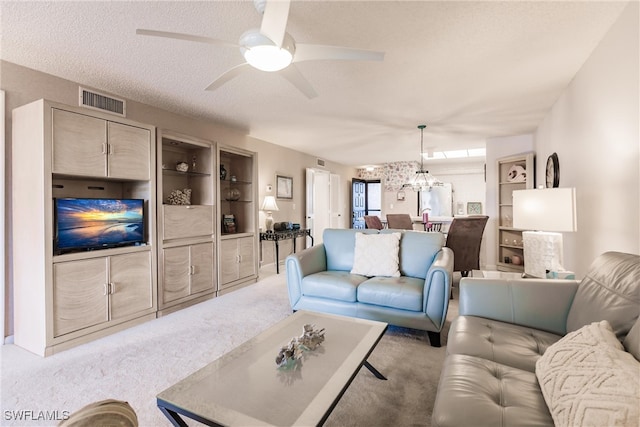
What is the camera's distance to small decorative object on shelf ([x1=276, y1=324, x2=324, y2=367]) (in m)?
1.51

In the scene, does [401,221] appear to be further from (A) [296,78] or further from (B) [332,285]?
(A) [296,78]

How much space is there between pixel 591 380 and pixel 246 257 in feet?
13.2

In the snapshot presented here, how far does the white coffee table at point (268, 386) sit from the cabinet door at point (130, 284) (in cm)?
188

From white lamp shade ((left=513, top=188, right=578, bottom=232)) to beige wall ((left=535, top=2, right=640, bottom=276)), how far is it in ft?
0.82

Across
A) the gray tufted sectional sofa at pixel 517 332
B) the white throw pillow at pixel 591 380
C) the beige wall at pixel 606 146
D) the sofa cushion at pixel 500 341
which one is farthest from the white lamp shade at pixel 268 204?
the white throw pillow at pixel 591 380

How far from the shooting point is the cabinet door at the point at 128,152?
2.86 meters

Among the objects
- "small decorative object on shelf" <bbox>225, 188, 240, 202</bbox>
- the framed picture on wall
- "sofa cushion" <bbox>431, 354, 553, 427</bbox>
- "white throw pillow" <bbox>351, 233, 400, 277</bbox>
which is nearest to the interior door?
the framed picture on wall

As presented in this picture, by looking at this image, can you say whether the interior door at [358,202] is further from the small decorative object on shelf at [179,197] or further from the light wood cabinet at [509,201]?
the small decorative object on shelf at [179,197]

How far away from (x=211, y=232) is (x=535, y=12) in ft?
12.2

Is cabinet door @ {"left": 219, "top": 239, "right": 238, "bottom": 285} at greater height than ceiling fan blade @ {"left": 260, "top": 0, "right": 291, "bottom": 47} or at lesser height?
lesser

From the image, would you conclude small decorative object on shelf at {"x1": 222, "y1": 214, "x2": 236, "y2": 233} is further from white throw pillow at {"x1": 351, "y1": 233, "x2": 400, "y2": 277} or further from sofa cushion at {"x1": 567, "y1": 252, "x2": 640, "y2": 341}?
sofa cushion at {"x1": 567, "y1": 252, "x2": 640, "y2": 341}

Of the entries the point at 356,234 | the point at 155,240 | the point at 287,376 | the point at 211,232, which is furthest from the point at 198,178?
the point at 287,376

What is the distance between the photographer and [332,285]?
2865 millimetres

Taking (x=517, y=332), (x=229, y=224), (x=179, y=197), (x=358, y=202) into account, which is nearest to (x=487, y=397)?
(x=517, y=332)
